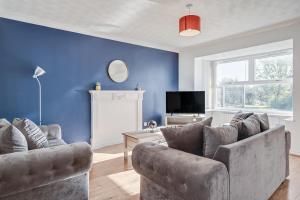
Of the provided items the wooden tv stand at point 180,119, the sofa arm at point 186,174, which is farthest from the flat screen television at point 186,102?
the sofa arm at point 186,174

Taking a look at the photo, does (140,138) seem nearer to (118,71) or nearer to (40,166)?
(40,166)

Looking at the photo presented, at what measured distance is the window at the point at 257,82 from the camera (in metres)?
4.34

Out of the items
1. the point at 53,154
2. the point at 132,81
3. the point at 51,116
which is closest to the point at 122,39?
the point at 132,81

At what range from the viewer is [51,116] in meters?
3.64

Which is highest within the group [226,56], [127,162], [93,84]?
[226,56]

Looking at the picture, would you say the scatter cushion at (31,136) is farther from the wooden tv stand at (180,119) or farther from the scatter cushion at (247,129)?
the wooden tv stand at (180,119)

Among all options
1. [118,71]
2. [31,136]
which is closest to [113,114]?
[118,71]

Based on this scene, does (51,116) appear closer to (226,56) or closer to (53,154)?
(53,154)

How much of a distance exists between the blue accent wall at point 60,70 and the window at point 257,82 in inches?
85.6

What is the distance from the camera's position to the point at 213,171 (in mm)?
1338

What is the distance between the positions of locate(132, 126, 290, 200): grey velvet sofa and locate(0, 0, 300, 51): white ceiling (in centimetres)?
197

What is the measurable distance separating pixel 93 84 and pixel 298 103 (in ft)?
12.8

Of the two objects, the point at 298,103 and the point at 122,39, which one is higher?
the point at 122,39

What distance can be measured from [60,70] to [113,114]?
139 centimetres
